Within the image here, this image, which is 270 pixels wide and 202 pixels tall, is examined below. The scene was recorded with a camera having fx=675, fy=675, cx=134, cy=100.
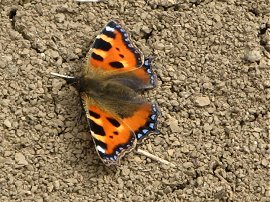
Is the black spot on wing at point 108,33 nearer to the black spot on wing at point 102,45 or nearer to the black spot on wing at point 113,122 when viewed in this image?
the black spot on wing at point 102,45

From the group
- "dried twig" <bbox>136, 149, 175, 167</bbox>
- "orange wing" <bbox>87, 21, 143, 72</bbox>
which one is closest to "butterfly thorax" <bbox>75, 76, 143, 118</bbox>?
"orange wing" <bbox>87, 21, 143, 72</bbox>

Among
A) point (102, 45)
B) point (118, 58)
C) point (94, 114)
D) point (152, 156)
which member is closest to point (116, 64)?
point (118, 58)

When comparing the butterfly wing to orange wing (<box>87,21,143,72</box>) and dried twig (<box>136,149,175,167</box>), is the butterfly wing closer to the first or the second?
orange wing (<box>87,21,143,72</box>)

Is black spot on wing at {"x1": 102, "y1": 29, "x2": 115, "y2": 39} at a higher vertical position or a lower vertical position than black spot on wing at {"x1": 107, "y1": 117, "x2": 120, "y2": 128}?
higher

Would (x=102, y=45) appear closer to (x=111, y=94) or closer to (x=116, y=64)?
(x=116, y=64)

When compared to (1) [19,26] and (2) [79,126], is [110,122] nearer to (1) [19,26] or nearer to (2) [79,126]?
(2) [79,126]

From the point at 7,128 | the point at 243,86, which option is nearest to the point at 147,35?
the point at 243,86

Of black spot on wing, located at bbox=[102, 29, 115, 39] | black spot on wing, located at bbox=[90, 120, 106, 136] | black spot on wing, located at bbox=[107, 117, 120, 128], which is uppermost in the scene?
black spot on wing, located at bbox=[102, 29, 115, 39]
